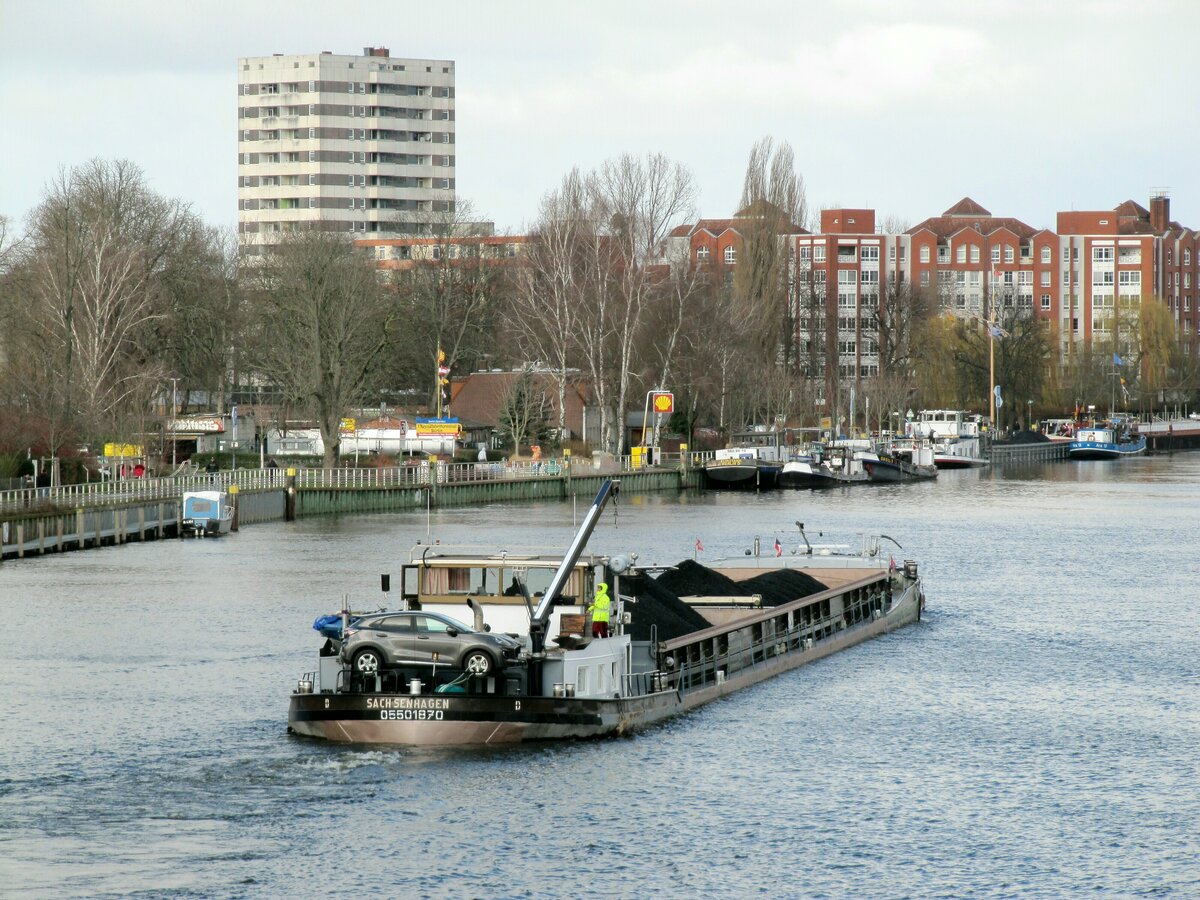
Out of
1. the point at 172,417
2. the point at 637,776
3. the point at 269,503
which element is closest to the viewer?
the point at 637,776

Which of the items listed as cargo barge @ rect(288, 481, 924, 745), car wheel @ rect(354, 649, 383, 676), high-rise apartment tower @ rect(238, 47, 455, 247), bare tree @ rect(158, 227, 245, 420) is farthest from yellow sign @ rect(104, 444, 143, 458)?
high-rise apartment tower @ rect(238, 47, 455, 247)

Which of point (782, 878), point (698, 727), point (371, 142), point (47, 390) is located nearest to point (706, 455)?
point (47, 390)

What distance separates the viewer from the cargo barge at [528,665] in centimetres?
2759

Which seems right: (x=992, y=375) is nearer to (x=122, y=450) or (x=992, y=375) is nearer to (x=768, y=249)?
(x=768, y=249)

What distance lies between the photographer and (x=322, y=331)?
92.2m

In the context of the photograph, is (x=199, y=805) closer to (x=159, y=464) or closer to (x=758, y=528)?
(x=758, y=528)

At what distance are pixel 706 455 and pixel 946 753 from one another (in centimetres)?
8431

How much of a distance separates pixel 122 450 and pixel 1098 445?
96.8 meters

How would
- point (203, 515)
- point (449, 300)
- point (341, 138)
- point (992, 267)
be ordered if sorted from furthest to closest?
point (992, 267), point (341, 138), point (449, 300), point (203, 515)

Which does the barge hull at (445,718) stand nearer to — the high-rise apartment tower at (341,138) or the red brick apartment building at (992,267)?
the red brick apartment building at (992,267)

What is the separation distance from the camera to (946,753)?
30.2 meters

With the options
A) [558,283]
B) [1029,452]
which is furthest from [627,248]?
[1029,452]

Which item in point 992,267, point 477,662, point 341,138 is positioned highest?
point 341,138

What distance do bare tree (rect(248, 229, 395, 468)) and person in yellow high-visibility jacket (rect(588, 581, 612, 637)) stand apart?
62025 millimetres
